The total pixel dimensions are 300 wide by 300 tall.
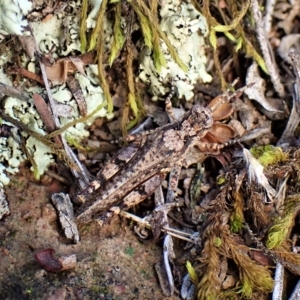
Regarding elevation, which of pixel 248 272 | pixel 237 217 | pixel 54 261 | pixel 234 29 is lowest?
pixel 248 272

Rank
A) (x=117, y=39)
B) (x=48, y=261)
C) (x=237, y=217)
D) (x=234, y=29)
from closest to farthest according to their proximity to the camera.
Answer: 1. (x=48, y=261)
2. (x=237, y=217)
3. (x=117, y=39)
4. (x=234, y=29)

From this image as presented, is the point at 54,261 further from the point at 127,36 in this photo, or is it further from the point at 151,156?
the point at 127,36

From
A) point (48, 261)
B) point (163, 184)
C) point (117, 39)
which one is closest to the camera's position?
point (48, 261)

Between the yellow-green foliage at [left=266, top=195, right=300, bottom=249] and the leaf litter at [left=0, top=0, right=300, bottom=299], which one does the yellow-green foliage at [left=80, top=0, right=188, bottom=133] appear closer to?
the leaf litter at [left=0, top=0, right=300, bottom=299]

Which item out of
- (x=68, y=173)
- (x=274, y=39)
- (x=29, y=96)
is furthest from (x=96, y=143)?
(x=274, y=39)

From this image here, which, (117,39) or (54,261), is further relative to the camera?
(117,39)

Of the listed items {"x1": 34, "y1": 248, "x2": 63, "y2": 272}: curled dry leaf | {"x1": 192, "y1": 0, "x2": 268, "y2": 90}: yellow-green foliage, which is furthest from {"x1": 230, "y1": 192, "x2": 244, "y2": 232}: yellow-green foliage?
{"x1": 34, "y1": 248, "x2": 63, "y2": 272}: curled dry leaf

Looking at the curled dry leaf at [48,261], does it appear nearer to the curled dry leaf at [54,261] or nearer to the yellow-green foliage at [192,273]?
the curled dry leaf at [54,261]

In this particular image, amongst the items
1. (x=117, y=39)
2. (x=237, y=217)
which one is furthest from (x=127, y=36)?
(x=237, y=217)
